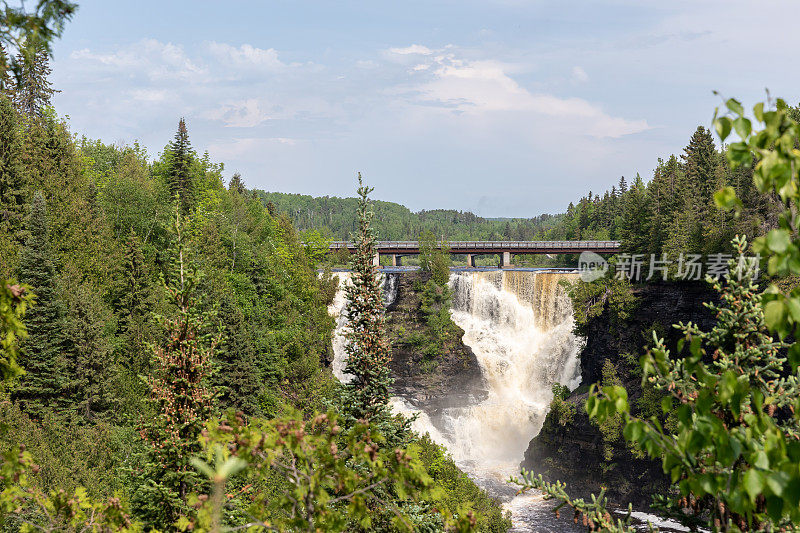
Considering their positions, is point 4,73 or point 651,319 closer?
point 4,73

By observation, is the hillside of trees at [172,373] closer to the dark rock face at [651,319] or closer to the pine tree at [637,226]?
the dark rock face at [651,319]

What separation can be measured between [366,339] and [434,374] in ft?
123

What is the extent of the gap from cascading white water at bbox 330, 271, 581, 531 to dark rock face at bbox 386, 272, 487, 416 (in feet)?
2.72

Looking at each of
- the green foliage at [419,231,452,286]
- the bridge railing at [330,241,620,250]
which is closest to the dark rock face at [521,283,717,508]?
the green foliage at [419,231,452,286]

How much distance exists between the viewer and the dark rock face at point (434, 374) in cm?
4997

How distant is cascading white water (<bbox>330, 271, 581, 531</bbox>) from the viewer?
45031 mm

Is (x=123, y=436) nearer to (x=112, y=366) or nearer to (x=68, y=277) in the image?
(x=112, y=366)

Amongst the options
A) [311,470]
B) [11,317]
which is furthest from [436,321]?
[11,317]

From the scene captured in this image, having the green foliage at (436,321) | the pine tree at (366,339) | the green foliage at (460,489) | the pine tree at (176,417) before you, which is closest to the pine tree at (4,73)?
the pine tree at (176,417)

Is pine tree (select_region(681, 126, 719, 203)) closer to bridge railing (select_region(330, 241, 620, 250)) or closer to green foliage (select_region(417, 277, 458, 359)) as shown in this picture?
bridge railing (select_region(330, 241, 620, 250))

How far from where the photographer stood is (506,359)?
1988 inches

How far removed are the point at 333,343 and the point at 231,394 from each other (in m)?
22.2

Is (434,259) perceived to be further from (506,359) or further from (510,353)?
(506,359)

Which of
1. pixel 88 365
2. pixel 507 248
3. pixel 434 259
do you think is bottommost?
pixel 88 365
